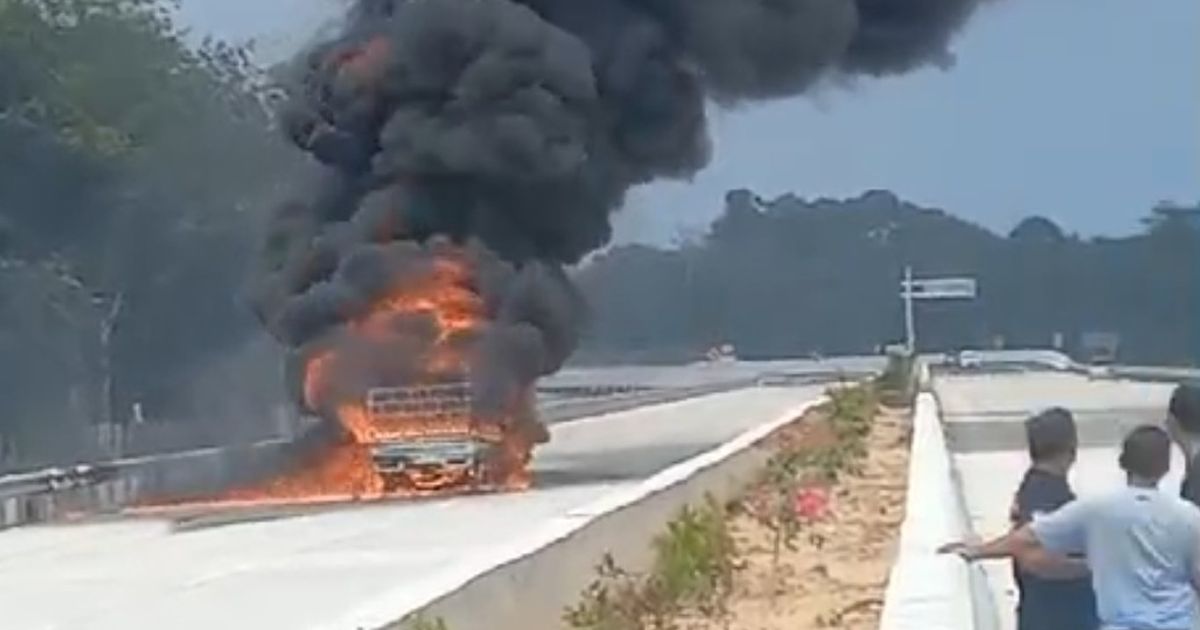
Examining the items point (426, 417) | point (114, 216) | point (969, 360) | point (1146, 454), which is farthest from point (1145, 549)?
point (969, 360)

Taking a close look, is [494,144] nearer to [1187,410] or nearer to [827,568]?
[827,568]

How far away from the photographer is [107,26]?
55.1m

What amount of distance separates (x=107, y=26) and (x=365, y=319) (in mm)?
21961

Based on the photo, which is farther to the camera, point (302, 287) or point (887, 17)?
point (887, 17)

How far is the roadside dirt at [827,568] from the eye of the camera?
49.4 ft

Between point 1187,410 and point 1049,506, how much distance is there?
1.89 feet

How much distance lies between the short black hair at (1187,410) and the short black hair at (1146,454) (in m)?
0.94

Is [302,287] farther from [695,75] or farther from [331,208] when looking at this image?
[695,75]

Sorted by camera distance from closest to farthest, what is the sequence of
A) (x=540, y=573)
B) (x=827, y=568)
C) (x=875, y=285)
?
(x=540, y=573), (x=827, y=568), (x=875, y=285)

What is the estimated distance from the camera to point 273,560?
934 inches

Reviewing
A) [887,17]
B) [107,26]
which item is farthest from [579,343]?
[107,26]

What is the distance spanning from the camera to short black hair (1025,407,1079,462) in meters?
8.91

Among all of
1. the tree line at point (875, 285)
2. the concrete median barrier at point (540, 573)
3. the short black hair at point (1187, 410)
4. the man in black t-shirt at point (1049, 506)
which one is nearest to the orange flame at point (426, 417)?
the concrete median barrier at point (540, 573)

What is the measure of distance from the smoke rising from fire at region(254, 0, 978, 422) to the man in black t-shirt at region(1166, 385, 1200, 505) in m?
25.7
